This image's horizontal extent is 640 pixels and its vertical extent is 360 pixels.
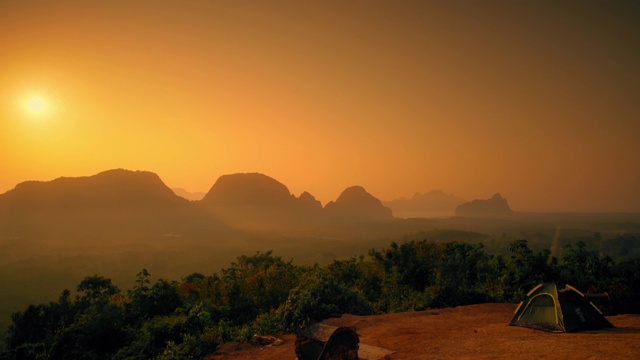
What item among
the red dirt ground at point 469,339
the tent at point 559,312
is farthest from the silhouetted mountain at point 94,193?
the tent at point 559,312

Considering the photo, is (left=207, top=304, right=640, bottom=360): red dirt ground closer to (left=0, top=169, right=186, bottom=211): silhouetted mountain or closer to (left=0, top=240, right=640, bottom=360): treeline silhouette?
(left=0, top=240, right=640, bottom=360): treeline silhouette

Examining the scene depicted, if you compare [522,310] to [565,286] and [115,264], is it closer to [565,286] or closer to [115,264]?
[565,286]

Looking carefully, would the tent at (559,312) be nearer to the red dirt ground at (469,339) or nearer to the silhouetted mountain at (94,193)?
the red dirt ground at (469,339)

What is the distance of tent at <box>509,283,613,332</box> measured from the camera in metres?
10.9

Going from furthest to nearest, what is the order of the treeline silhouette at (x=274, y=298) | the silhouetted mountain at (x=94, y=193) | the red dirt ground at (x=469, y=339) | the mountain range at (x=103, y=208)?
the silhouetted mountain at (x=94, y=193), the mountain range at (x=103, y=208), the treeline silhouette at (x=274, y=298), the red dirt ground at (x=469, y=339)

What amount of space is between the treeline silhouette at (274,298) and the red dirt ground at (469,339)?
1502 mm

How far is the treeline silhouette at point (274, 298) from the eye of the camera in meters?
13.3

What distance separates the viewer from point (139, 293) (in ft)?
54.9

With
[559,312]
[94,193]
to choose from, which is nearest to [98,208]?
[94,193]

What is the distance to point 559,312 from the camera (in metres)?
11.0

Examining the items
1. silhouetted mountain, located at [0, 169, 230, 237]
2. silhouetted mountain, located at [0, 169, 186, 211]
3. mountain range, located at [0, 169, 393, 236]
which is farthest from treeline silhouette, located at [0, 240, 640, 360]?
silhouetted mountain, located at [0, 169, 186, 211]

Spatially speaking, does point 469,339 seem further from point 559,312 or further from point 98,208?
point 98,208

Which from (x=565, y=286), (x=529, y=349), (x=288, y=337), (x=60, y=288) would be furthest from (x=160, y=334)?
(x=60, y=288)

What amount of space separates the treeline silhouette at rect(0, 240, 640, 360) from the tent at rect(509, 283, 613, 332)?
19.1ft
